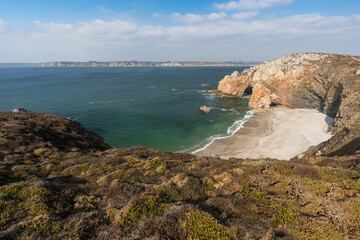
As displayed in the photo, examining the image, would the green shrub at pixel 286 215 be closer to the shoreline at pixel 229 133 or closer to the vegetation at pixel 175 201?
the vegetation at pixel 175 201

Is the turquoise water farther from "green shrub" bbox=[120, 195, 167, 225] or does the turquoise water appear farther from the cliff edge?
"green shrub" bbox=[120, 195, 167, 225]

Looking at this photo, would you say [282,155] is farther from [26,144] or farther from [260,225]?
[26,144]

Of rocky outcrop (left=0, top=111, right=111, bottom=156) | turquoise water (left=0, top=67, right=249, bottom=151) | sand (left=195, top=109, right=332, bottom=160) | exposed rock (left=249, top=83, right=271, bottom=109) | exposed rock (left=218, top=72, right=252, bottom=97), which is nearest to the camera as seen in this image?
rocky outcrop (left=0, top=111, right=111, bottom=156)

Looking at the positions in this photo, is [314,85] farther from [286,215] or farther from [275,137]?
[286,215]

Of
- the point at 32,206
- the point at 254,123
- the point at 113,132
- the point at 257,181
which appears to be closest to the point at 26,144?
the point at 32,206

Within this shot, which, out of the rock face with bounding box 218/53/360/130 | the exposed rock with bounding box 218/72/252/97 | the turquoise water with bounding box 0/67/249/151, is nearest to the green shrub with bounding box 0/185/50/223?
the turquoise water with bounding box 0/67/249/151

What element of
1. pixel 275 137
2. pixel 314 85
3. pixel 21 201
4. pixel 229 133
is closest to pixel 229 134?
pixel 229 133
